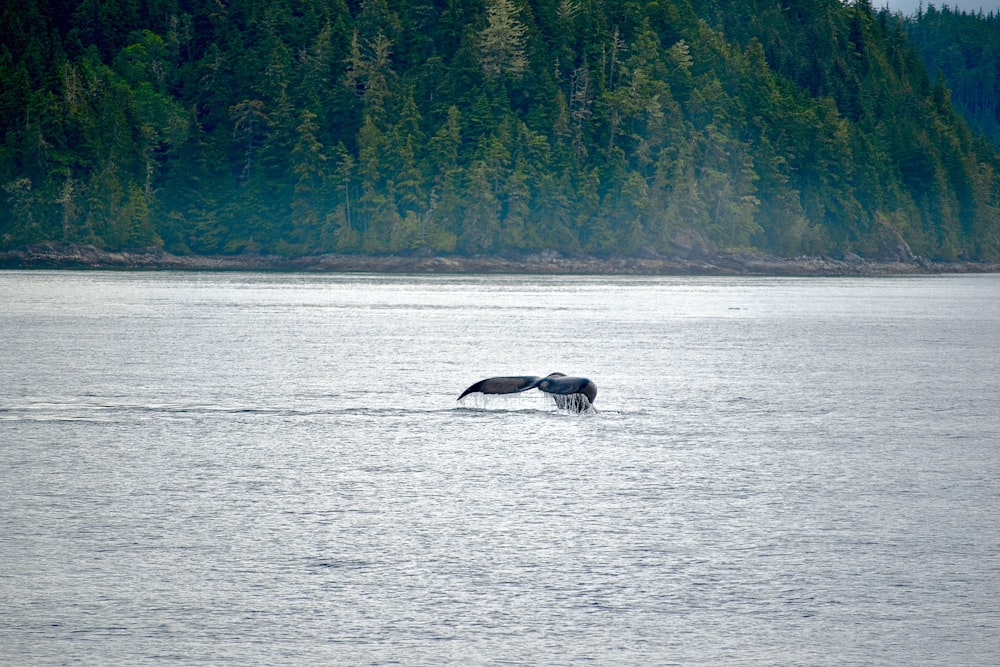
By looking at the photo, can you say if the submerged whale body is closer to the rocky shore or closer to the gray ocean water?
the gray ocean water

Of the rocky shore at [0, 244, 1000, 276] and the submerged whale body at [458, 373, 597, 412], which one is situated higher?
the submerged whale body at [458, 373, 597, 412]

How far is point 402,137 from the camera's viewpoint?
569 ft

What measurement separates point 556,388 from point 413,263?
142 meters

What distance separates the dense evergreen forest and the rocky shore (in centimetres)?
176

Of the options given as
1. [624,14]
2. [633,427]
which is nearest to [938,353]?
[633,427]

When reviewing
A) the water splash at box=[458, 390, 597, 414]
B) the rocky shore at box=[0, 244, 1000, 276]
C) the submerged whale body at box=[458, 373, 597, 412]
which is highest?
the submerged whale body at box=[458, 373, 597, 412]

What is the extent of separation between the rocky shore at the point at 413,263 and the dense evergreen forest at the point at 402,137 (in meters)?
1.76

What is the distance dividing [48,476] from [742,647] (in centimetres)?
1061

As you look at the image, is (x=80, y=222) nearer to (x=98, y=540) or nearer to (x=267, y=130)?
(x=267, y=130)

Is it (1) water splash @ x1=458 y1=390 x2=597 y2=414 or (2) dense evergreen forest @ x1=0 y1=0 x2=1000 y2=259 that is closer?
(1) water splash @ x1=458 y1=390 x2=597 y2=414

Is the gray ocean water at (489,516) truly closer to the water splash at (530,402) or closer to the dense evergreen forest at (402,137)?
the water splash at (530,402)

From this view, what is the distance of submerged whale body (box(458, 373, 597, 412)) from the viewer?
83.0 feet

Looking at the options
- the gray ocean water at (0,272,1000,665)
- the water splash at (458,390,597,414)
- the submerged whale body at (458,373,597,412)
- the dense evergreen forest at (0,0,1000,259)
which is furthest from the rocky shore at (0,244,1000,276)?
the submerged whale body at (458,373,597,412)

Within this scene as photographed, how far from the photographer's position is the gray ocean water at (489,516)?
34.8 ft
